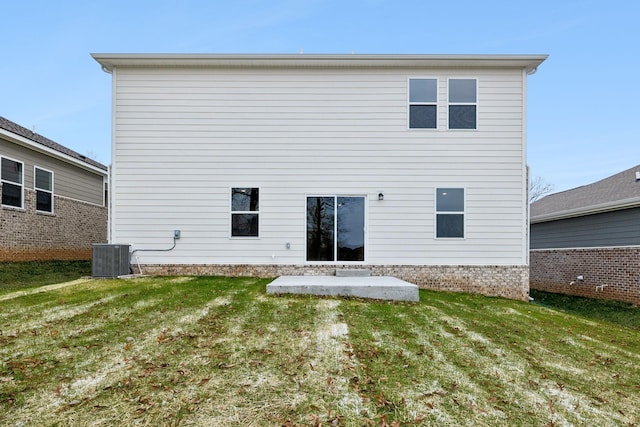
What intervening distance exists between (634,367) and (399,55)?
7433 mm

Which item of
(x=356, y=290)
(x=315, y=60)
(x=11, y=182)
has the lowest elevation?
(x=356, y=290)

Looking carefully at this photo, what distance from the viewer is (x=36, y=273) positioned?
9.95 meters

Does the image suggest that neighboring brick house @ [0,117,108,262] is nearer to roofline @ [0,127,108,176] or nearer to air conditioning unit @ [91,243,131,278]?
roofline @ [0,127,108,176]

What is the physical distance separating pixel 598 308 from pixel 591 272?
2.07 metres

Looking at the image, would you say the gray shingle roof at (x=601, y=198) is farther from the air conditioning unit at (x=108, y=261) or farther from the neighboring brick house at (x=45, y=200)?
the neighboring brick house at (x=45, y=200)

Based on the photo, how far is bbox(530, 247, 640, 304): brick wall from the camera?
959cm

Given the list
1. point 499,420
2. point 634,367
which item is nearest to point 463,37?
point 634,367

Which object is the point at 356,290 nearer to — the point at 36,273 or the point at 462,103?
the point at 462,103

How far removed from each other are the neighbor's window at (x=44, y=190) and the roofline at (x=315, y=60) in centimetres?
524

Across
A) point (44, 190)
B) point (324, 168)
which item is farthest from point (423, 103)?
point (44, 190)

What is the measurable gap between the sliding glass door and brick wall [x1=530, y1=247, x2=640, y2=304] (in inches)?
286

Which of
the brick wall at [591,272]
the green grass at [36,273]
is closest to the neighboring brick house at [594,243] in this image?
the brick wall at [591,272]

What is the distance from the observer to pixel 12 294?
6664mm

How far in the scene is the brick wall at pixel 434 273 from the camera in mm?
8844
